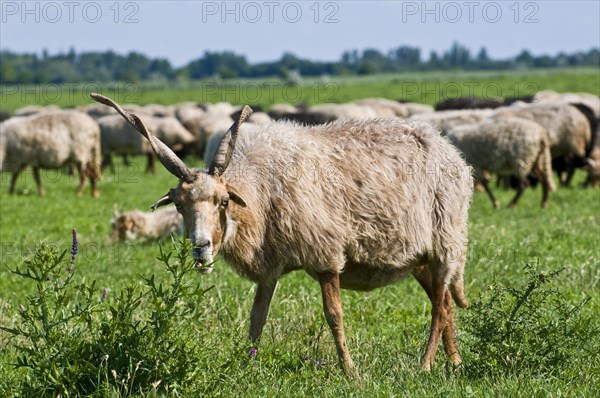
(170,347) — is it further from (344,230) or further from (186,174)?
(344,230)

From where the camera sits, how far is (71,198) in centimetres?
1797

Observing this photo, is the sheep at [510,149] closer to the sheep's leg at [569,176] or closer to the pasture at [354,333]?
the sheep's leg at [569,176]

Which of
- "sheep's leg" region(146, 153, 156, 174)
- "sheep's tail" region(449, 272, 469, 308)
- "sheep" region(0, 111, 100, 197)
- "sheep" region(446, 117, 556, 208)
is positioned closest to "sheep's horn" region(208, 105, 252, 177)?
"sheep's tail" region(449, 272, 469, 308)

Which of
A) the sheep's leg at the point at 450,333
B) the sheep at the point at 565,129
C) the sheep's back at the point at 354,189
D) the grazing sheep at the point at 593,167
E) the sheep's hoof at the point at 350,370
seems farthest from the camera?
the sheep at the point at 565,129

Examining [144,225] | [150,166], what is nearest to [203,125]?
[150,166]

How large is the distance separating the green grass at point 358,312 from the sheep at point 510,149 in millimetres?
1253

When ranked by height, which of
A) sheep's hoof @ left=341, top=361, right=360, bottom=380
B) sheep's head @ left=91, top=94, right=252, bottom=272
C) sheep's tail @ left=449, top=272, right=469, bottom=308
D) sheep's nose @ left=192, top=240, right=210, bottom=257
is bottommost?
sheep's hoof @ left=341, top=361, right=360, bottom=380

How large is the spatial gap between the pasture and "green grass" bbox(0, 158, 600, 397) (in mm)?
15

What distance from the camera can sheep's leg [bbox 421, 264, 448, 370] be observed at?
587 centimetres

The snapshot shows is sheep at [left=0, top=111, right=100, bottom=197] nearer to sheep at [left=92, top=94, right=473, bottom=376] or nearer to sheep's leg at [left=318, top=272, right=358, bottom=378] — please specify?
sheep at [left=92, top=94, right=473, bottom=376]

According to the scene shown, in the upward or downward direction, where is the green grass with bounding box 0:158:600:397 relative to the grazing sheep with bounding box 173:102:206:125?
downward

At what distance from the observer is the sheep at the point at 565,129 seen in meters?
20.0

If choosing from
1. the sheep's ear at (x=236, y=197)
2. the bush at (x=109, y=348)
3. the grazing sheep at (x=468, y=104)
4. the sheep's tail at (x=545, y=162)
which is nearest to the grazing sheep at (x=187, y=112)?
the grazing sheep at (x=468, y=104)

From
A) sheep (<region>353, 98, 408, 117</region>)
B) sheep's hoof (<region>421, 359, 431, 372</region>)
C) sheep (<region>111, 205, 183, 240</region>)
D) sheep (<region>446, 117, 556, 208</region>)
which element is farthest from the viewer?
sheep (<region>353, 98, 408, 117</region>)
